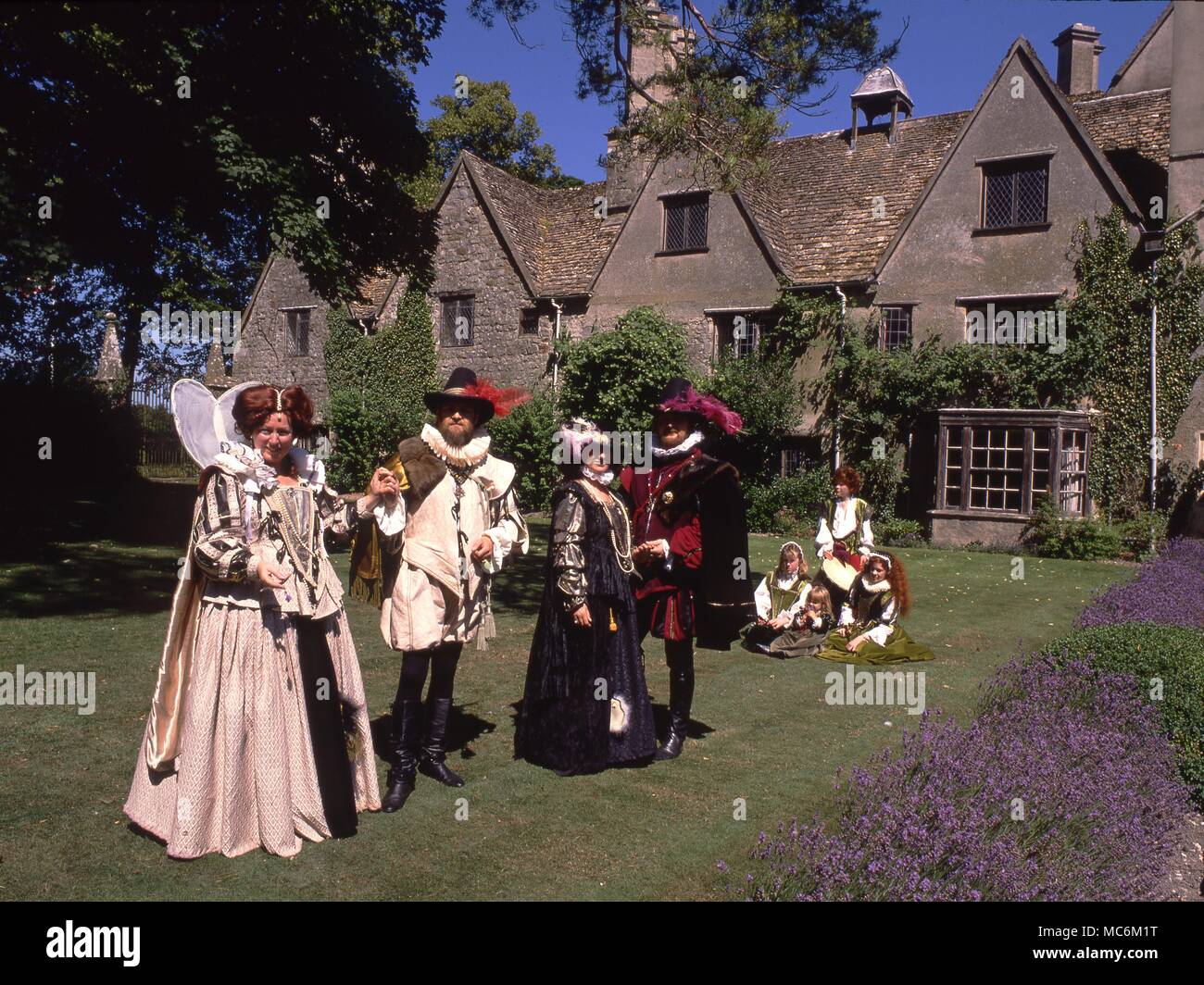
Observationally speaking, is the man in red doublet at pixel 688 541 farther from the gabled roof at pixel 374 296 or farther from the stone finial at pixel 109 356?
the stone finial at pixel 109 356

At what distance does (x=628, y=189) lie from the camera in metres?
27.1

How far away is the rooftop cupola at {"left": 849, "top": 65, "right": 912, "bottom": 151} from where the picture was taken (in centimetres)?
2570

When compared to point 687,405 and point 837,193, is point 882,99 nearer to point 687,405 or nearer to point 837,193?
point 837,193

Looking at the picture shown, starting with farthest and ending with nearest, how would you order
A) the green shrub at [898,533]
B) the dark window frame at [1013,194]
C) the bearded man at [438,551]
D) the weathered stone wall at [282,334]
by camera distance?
the weathered stone wall at [282,334] < the green shrub at [898,533] < the dark window frame at [1013,194] < the bearded man at [438,551]

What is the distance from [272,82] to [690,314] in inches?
460

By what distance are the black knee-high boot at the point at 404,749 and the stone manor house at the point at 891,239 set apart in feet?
41.5

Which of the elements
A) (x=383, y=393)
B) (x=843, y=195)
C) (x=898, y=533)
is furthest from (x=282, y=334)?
(x=898, y=533)

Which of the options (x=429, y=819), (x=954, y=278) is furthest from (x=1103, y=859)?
(x=954, y=278)

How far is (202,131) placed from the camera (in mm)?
14992

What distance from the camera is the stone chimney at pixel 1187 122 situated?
19.9 metres

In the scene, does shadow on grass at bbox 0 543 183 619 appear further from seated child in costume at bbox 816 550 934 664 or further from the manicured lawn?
seated child in costume at bbox 816 550 934 664

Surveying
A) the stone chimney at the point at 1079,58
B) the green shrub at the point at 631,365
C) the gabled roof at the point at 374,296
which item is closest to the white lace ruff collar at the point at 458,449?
the green shrub at the point at 631,365

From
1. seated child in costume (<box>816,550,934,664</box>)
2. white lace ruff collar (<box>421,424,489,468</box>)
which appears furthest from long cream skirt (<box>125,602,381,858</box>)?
seated child in costume (<box>816,550,934,664</box>)
